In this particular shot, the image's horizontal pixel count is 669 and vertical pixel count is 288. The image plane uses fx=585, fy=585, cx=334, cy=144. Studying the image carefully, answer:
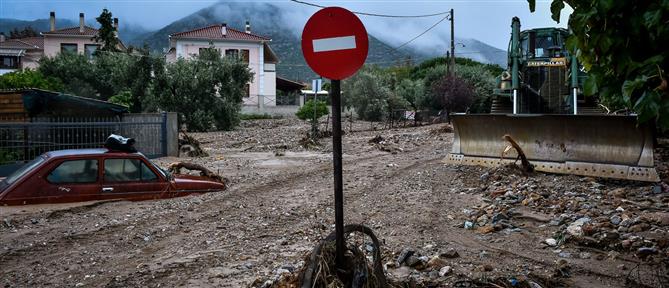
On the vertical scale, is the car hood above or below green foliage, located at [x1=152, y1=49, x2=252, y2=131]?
below

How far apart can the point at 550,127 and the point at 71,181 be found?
8162 mm

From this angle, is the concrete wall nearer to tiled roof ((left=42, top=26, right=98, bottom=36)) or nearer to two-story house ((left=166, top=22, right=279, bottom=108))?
tiled roof ((left=42, top=26, right=98, bottom=36))

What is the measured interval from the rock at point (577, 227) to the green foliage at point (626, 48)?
3.32 m

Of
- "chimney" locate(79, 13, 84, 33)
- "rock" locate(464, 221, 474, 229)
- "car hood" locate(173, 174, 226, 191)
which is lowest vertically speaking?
"rock" locate(464, 221, 474, 229)

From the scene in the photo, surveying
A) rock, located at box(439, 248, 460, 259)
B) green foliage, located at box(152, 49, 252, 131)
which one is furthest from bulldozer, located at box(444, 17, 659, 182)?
green foliage, located at box(152, 49, 252, 131)

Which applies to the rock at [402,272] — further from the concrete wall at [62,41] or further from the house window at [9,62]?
the house window at [9,62]

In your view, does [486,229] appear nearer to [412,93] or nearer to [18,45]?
[412,93]

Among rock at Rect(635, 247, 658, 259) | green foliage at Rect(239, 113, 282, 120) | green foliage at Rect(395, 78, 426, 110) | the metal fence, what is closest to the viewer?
rock at Rect(635, 247, 658, 259)

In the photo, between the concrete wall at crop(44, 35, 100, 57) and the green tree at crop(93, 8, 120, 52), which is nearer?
the green tree at crop(93, 8, 120, 52)

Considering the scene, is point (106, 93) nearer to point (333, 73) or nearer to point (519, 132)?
point (519, 132)

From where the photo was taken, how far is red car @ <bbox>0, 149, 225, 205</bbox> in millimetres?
8758

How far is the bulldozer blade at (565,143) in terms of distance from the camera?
944 cm

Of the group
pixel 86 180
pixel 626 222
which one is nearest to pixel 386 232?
pixel 626 222

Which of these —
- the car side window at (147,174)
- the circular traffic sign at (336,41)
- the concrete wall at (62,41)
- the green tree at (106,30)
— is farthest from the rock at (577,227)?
the concrete wall at (62,41)
